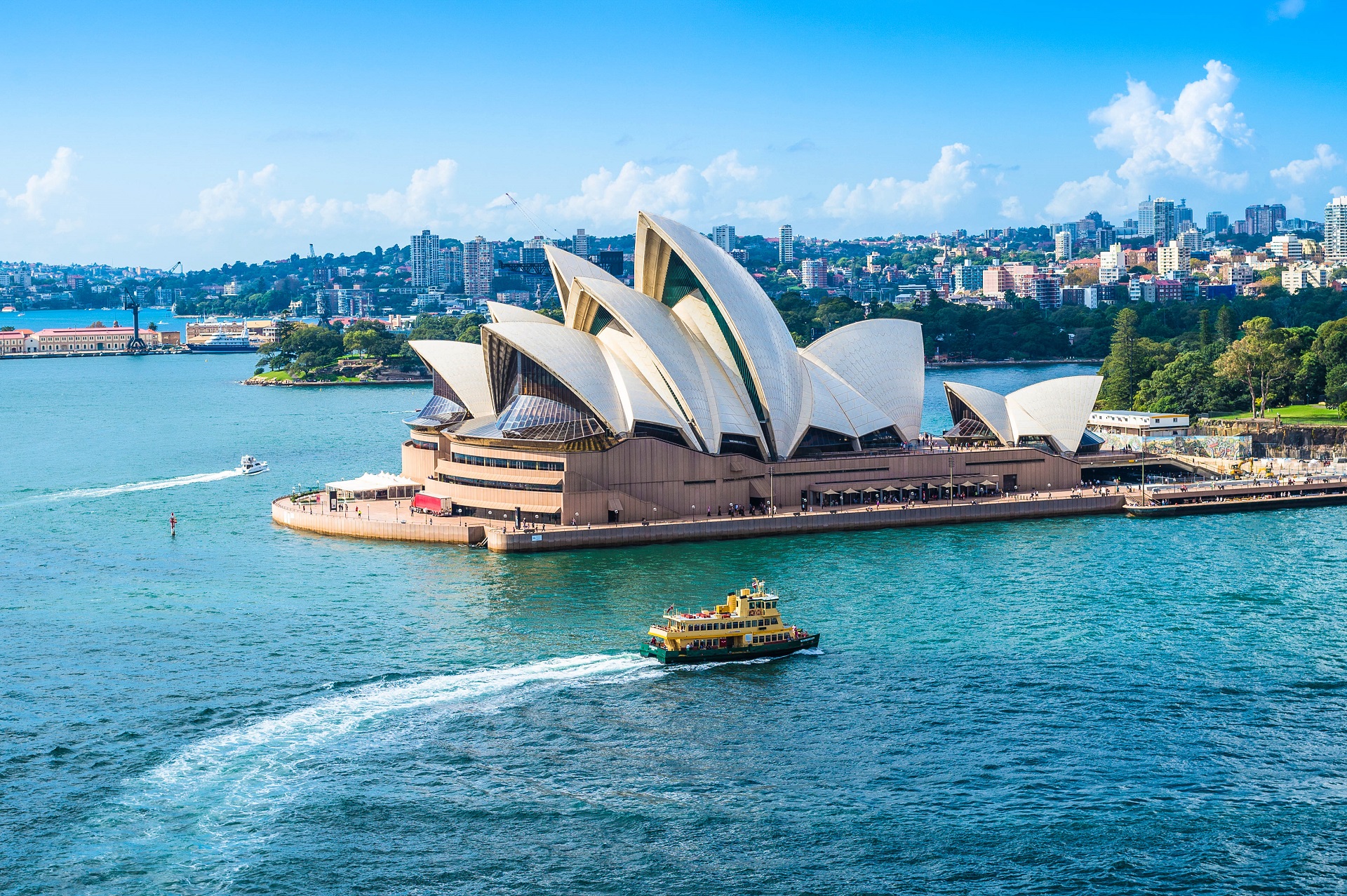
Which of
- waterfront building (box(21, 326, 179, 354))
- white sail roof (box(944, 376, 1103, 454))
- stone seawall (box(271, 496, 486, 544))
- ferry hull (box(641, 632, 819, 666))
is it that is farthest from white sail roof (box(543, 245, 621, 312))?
waterfront building (box(21, 326, 179, 354))

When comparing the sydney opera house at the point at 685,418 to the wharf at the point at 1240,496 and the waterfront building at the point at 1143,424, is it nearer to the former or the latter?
the wharf at the point at 1240,496

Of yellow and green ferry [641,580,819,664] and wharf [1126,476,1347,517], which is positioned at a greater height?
wharf [1126,476,1347,517]

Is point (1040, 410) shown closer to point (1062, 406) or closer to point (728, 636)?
point (1062, 406)

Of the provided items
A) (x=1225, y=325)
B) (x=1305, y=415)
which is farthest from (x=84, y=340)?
(x=1305, y=415)

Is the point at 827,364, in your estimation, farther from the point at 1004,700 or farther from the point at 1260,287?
the point at 1260,287

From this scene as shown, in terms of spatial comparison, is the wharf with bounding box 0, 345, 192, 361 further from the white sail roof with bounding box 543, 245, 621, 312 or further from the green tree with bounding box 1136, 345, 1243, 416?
the white sail roof with bounding box 543, 245, 621, 312

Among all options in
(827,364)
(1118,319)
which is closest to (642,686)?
(827,364)
